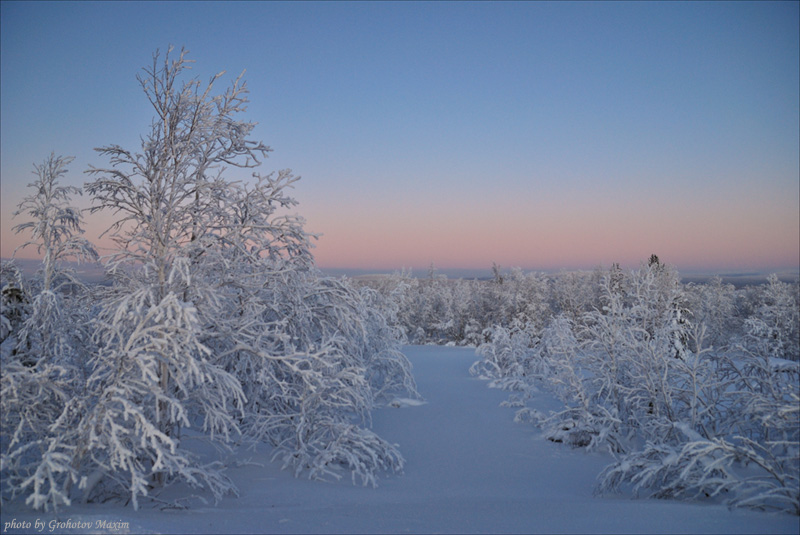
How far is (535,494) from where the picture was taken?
6699mm

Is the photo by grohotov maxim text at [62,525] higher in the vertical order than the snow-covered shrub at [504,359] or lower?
higher

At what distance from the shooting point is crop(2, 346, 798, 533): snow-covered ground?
14.0ft

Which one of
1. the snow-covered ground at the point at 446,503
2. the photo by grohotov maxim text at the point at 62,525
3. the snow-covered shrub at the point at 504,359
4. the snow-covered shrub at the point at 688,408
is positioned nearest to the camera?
the photo by grohotov maxim text at the point at 62,525

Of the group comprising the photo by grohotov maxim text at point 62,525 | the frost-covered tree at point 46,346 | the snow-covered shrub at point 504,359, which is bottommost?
the snow-covered shrub at point 504,359

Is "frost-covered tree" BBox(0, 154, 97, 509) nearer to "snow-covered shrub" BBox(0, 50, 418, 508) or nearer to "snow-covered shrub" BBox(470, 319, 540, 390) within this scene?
"snow-covered shrub" BBox(0, 50, 418, 508)

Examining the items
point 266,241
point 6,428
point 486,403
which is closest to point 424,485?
point 266,241

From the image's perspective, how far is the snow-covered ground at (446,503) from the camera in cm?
427

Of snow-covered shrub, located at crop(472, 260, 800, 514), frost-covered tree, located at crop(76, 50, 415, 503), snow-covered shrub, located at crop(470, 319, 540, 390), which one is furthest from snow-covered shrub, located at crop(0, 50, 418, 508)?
snow-covered shrub, located at crop(470, 319, 540, 390)

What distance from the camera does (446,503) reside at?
18.5 feet

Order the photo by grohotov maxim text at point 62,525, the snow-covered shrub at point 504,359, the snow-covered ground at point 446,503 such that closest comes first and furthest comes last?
the photo by grohotov maxim text at point 62,525 → the snow-covered ground at point 446,503 → the snow-covered shrub at point 504,359

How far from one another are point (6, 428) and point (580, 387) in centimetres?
919

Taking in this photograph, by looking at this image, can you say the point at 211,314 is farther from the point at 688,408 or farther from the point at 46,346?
the point at 688,408

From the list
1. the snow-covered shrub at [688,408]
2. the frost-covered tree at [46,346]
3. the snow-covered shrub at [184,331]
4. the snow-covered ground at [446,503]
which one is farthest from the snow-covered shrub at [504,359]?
the frost-covered tree at [46,346]

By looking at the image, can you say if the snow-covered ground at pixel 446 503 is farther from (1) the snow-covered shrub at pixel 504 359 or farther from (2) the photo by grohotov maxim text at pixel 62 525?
(1) the snow-covered shrub at pixel 504 359
